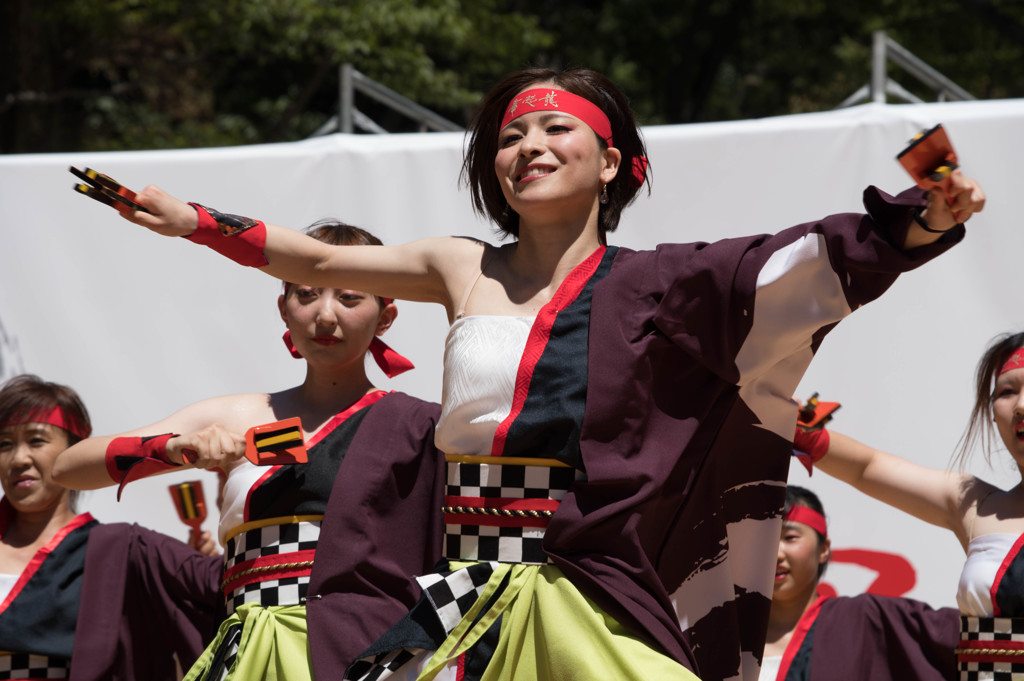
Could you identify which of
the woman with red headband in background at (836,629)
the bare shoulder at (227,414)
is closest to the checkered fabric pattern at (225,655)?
the bare shoulder at (227,414)

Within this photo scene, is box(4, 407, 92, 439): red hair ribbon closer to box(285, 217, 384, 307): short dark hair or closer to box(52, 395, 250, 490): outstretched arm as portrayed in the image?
box(52, 395, 250, 490): outstretched arm

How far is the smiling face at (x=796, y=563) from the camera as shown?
2857 mm

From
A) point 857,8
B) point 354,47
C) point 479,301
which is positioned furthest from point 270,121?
point 479,301

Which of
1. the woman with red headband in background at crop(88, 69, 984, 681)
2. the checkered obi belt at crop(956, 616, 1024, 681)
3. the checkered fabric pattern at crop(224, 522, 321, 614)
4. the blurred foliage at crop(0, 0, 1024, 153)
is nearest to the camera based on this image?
the woman with red headband in background at crop(88, 69, 984, 681)

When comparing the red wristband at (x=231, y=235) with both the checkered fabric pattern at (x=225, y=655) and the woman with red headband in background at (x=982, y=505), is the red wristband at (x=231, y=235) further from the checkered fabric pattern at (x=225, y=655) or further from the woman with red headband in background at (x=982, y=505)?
the woman with red headband in background at (x=982, y=505)

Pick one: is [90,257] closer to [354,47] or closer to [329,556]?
[329,556]

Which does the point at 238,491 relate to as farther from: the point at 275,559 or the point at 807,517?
the point at 807,517

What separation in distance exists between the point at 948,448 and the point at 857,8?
916 cm

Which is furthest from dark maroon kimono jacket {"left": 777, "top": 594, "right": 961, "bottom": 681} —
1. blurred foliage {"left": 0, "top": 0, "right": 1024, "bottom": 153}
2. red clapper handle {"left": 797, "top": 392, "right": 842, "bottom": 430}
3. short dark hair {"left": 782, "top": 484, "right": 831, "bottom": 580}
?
blurred foliage {"left": 0, "top": 0, "right": 1024, "bottom": 153}

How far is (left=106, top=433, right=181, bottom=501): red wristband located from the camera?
2.25 m

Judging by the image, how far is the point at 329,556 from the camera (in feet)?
6.88

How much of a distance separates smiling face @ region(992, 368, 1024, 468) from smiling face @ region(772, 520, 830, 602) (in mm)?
584

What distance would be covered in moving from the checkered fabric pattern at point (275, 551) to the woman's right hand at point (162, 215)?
66 centimetres

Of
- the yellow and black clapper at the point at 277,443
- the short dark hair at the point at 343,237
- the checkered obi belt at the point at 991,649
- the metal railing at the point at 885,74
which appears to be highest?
the metal railing at the point at 885,74
